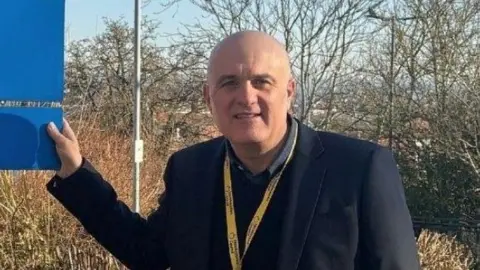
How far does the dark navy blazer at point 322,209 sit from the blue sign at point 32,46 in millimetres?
582

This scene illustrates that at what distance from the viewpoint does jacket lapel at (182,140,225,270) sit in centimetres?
201

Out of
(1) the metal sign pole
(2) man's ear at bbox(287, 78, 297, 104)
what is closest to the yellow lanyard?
(2) man's ear at bbox(287, 78, 297, 104)

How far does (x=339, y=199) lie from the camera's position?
191cm

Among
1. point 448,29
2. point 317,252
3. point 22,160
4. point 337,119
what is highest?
point 448,29

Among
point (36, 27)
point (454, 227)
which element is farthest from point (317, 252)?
point (454, 227)

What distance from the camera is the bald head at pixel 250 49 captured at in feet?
6.26

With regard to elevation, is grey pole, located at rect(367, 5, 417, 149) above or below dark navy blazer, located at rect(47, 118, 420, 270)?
above

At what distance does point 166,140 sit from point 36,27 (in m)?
7.24

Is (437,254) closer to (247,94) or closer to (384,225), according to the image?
(384,225)

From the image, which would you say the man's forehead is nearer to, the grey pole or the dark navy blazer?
the dark navy blazer

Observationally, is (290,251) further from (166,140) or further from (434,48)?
(166,140)

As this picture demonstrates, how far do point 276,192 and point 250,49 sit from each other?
1.25ft

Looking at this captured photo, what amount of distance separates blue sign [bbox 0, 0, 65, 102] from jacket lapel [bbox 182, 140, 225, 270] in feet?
2.21

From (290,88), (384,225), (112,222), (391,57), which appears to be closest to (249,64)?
(290,88)
